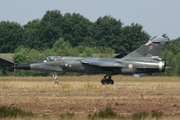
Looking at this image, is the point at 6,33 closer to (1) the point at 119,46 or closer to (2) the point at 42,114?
(1) the point at 119,46

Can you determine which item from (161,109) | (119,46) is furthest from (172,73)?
(119,46)

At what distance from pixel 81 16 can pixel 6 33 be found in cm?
1509

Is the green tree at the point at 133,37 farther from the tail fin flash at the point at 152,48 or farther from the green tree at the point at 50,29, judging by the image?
the tail fin flash at the point at 152,48

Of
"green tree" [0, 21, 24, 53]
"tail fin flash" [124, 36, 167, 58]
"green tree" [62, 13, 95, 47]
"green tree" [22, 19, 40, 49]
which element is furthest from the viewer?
"green tree" [62, 13, 95, 47]

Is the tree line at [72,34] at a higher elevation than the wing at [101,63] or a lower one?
higher

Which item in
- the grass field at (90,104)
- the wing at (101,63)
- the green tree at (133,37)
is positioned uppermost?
the green tree at (133,37)

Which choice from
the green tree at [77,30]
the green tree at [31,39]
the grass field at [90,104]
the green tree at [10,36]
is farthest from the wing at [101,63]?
the green tree at [10,36]

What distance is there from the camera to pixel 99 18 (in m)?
111

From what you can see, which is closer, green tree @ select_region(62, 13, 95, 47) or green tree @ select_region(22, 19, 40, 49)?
green tree @ select_region(22, 19, 40, 49)

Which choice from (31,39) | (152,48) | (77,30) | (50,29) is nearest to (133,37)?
(77,30)

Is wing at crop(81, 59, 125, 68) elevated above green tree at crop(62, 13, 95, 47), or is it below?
below

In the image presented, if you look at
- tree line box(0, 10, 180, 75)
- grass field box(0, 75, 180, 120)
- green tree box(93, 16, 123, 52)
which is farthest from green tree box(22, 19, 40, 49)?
grass field box(0, 75, 180, 120)

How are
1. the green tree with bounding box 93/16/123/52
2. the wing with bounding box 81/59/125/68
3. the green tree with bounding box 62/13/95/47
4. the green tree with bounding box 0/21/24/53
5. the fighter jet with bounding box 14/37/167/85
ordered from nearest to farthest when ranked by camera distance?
the wing with bounding box 81/59/125/68 < the fighter jet with bounding box 14/37/167/85 < the green tree with bounding box 0/21/24/53 < the green tree with bounding box 62/13/95/47 < the green tree with bounding box 93/16/123/52

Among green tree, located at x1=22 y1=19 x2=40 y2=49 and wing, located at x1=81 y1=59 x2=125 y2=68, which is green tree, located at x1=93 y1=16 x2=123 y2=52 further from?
wing, located at x1=81 y1=59 x2=125 y2=68
